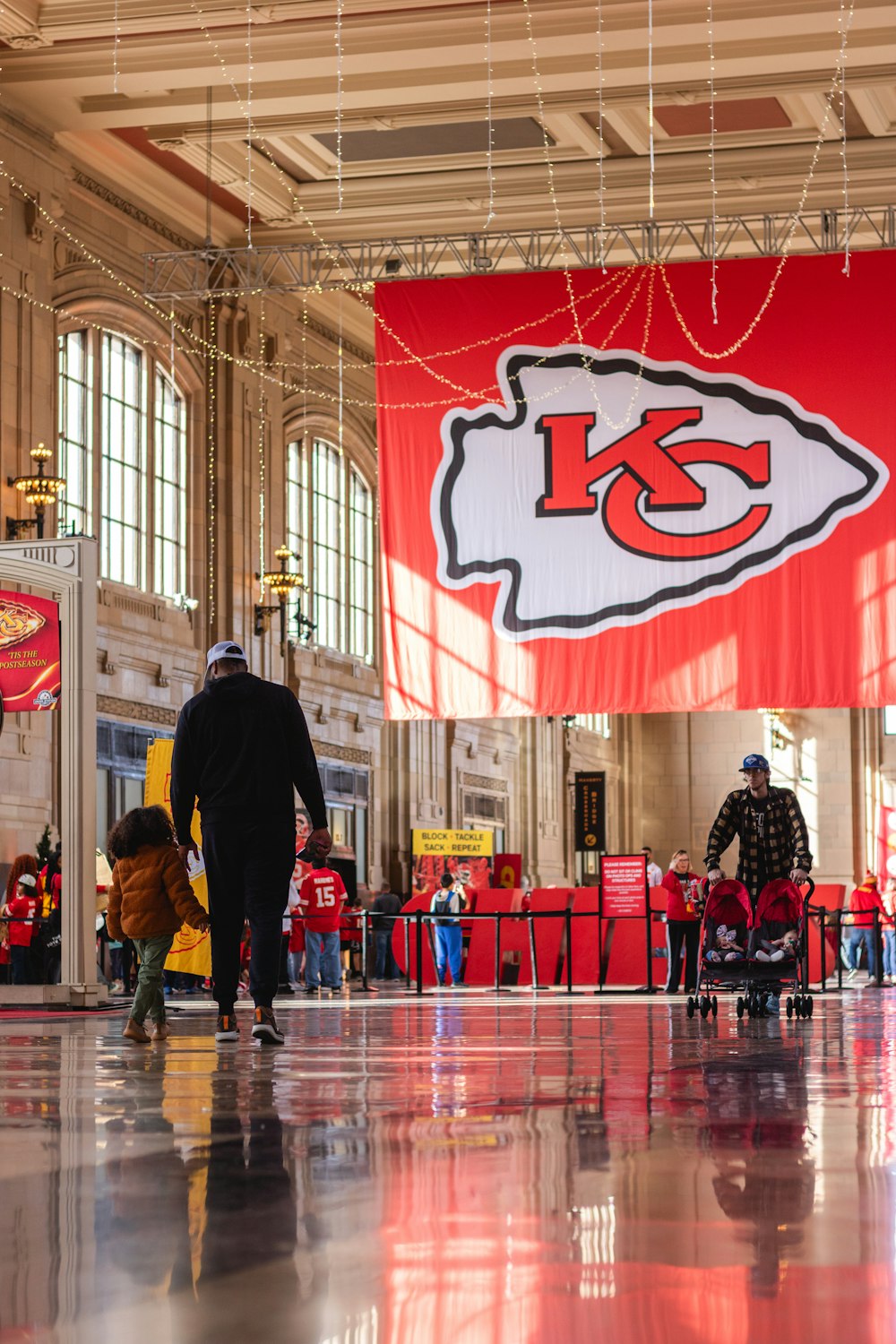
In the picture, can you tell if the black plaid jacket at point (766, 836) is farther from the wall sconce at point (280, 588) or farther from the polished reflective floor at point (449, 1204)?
the wall sconce at point (280, 588)

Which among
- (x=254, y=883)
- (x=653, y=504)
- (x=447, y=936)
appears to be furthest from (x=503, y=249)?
(x=254, y=883)

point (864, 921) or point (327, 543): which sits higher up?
point (327, 543)

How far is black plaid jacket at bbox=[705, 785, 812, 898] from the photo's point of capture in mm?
9695

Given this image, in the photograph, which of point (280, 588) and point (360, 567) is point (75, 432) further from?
point (360, 567)

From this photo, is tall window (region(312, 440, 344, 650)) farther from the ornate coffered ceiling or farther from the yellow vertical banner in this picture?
the yellow vertical banner

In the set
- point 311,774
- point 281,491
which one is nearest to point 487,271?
point 281,491

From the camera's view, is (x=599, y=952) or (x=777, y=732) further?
(x=777, y=732)

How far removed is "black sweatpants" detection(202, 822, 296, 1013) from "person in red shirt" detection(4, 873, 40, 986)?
944cm

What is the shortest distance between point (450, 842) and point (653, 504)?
13.4 meters

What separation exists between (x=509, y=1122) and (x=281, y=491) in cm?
2331

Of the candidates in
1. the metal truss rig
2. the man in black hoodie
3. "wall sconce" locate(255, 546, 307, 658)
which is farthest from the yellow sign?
the man in black hoodie

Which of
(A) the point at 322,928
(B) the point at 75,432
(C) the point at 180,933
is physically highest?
(B) the point at 75,432

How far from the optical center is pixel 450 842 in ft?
96.2

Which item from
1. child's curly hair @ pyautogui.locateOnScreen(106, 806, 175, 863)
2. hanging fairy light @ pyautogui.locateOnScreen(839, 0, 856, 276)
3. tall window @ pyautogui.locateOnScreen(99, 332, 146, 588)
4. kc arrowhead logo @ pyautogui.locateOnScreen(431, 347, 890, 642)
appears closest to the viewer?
child's curly hair @ pyautogui.locateOnScreen(106, 806, 175, 863)
